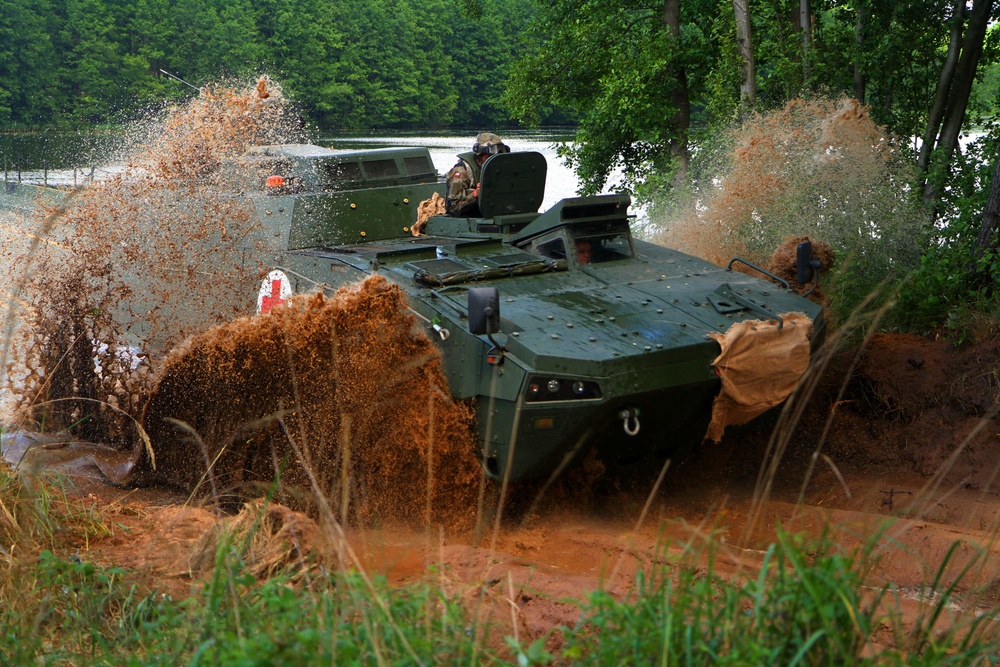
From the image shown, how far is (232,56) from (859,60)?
73.0 feet

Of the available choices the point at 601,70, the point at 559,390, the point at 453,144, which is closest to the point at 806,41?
the point at 601,70

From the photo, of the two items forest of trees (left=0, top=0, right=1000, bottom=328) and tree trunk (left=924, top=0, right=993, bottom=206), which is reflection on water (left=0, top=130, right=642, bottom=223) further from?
tree trunk (left=924, top=0, right=993, bottom=206)

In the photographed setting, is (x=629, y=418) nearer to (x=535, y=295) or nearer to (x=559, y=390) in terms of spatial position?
(x=559, y=390)

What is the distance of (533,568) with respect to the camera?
5672 millimetres

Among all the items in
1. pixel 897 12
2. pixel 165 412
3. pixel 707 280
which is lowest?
pixel 165 412

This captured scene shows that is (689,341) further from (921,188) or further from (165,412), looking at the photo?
(921,188)

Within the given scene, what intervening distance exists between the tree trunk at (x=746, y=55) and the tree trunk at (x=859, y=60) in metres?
1.22

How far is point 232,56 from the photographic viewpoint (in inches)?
1233

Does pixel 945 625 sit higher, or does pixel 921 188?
pixel 921 188

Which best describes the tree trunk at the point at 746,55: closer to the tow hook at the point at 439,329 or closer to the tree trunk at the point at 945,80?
the tree trunk at the point at 945,80

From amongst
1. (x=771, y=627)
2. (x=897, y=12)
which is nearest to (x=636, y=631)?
(x=771, y=627)

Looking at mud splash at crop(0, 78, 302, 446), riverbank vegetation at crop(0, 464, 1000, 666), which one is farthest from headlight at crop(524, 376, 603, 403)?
mud splash at crop(0, 78, 302, 446)

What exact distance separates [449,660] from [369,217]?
6324mm

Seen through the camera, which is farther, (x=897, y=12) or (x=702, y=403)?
(x=897, y=12)
